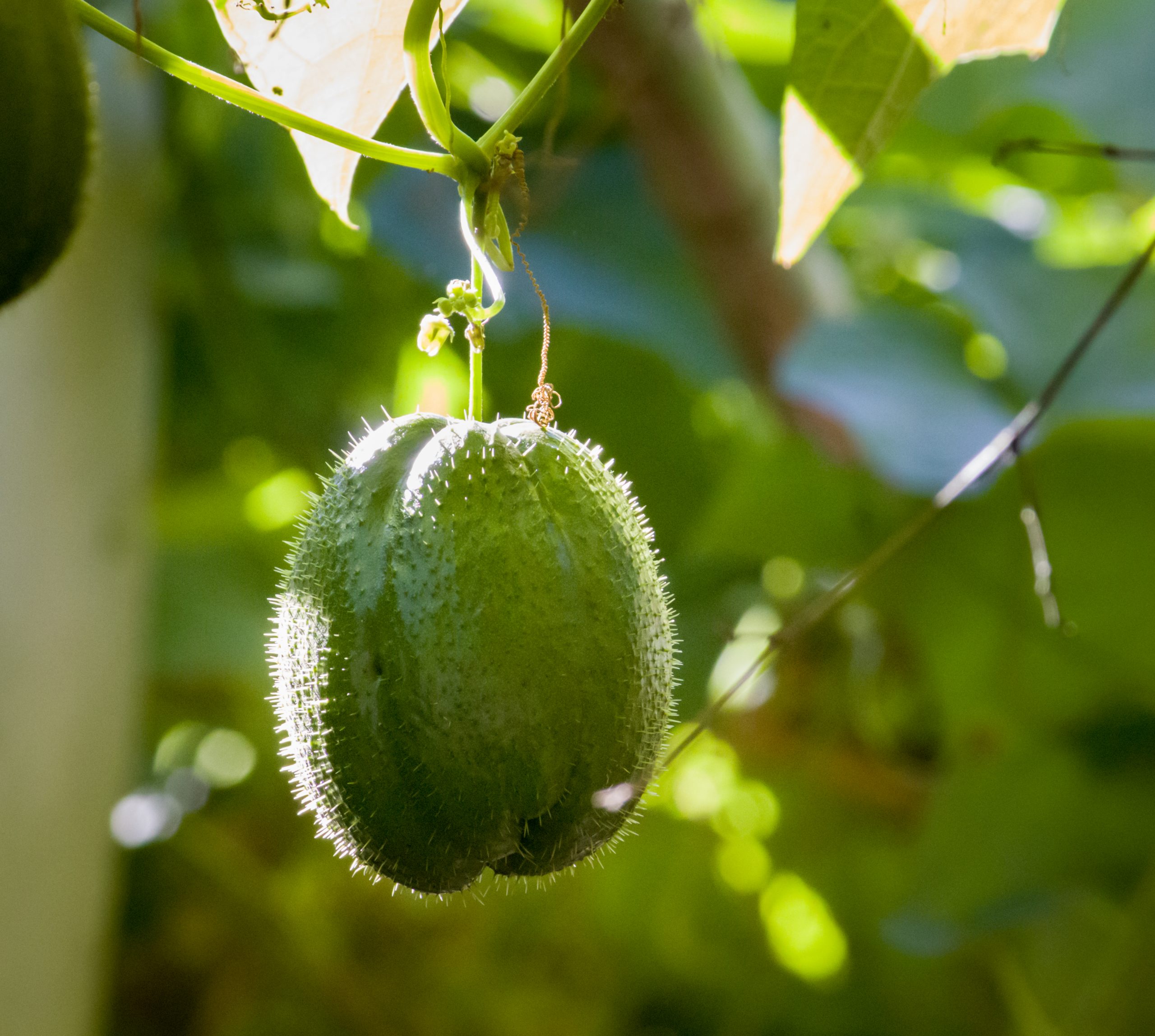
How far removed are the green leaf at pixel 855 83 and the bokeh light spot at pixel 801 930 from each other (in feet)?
5.33

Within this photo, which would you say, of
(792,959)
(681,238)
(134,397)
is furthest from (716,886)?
Answer: (134,397)

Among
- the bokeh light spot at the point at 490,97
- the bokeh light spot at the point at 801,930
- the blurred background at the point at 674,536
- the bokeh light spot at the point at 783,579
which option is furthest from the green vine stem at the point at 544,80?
the bokeh light spot at the point at 801,930

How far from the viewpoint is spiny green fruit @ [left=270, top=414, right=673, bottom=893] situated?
2.14 ft

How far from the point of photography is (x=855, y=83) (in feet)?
2.56

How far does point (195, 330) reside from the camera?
2.31m

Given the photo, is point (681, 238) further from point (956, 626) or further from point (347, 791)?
point (347, 791)

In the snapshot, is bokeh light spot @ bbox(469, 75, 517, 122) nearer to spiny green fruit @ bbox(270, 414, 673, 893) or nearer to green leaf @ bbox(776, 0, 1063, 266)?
green leaf @ bbox(776, 0, 1063, 266)

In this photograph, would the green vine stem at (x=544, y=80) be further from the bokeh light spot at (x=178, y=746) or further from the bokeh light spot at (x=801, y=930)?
the bokeh light spot at (x=178, y=746)

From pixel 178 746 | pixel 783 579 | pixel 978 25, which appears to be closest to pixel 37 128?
pixel 978 25

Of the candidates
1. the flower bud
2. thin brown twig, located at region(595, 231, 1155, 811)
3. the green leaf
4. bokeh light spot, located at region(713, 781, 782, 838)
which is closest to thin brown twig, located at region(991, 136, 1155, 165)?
thin brown twig, located at region(595, 231, 1155, 811)

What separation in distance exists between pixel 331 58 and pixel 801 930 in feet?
6.01

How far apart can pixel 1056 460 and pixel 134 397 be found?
135 centimetres

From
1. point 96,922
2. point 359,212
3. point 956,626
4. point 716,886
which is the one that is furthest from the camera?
point 716,886

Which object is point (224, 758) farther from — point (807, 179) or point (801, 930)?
point (807, 179)
